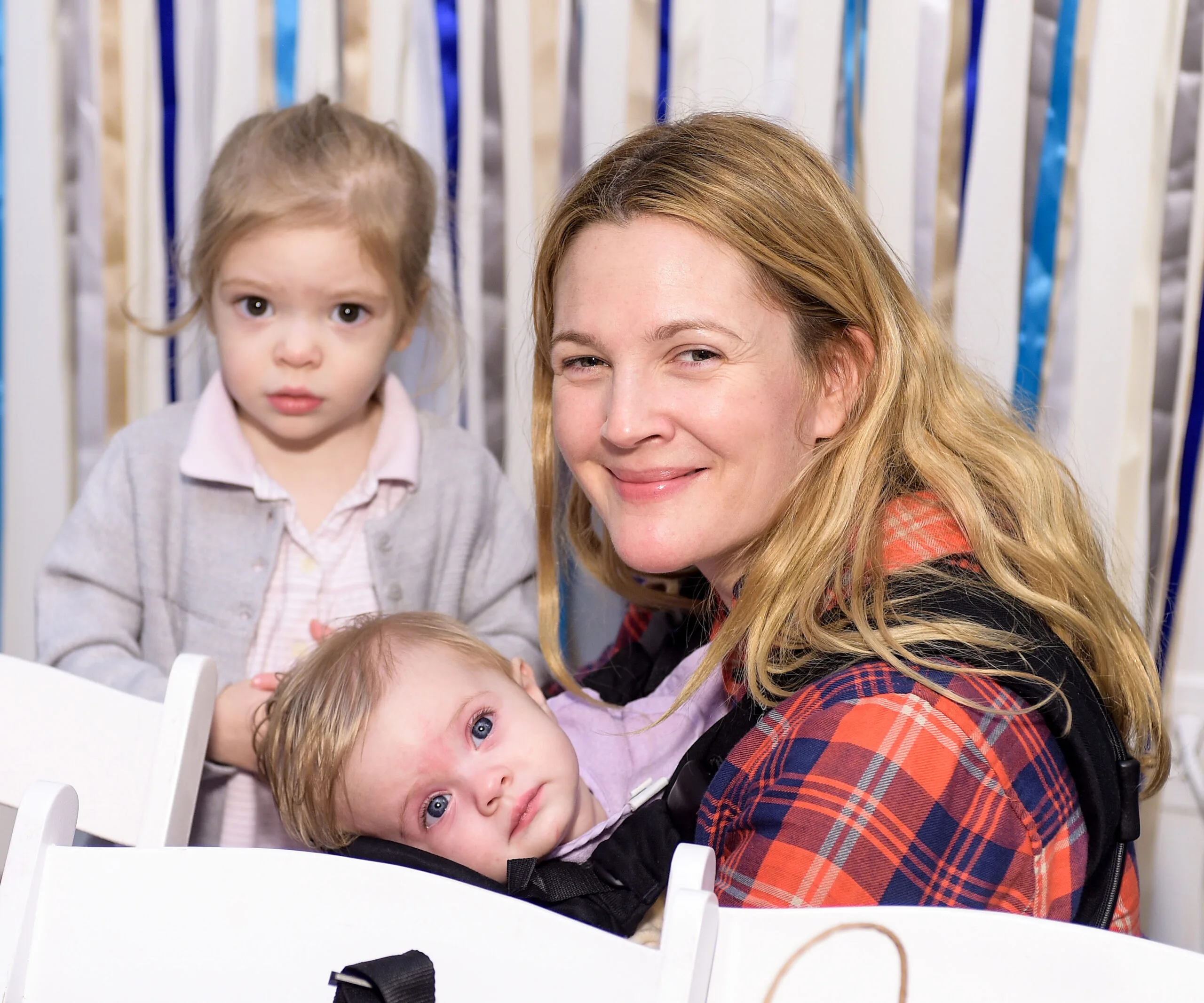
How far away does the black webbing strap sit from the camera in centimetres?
79

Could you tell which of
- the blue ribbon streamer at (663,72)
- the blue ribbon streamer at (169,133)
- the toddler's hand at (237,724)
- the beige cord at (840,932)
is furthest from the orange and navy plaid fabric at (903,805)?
the blue ribbon streamer at (169,133)

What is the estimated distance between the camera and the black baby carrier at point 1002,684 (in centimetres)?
103

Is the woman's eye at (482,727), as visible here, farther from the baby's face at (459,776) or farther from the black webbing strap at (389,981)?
the black webbing strap at (389,981)

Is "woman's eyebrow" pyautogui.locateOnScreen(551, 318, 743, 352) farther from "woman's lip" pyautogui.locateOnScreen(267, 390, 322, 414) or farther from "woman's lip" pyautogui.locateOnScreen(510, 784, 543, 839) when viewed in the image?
"woman's lip" pyautogui.locateOnScreen(267, 390, 322, 414)

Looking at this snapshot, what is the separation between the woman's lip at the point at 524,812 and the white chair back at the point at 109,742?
0.32 meters

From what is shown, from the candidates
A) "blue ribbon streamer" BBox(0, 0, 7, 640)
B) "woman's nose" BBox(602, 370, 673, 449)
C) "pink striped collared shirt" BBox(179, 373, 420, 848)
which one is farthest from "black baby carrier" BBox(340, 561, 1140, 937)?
"blue ribbon streamer" BBox(0, 0, 7, 640)

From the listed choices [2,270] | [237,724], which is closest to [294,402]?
[237,724]

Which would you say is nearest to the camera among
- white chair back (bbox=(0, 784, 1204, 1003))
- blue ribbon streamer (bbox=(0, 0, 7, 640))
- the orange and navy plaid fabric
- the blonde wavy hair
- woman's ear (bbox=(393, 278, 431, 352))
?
white chair back (bbox=(0, 784, 1204, 1003))

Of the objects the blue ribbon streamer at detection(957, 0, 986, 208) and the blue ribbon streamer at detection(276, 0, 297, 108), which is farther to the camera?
the blue ribbon streamer at detection(276, 0, 297, 108)

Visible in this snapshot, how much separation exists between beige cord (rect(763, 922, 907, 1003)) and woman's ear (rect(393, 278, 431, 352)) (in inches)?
45.3

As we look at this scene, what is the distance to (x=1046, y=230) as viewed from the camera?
1877 mm

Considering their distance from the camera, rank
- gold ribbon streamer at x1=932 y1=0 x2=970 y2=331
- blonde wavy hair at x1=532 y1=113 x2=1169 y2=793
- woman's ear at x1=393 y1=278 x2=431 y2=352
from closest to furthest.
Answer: blonde wavy hair at x1=532 y1=113 x2=1169 y2=793
woman's ear at x1=393 y1=278 x2=431 y2=352
gold ribbon streamer at x1=932 y1=0 x2=970 y2=331

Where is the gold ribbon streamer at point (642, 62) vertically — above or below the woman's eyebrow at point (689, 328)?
above

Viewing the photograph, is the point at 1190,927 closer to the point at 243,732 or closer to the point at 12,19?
the point at 243,732
